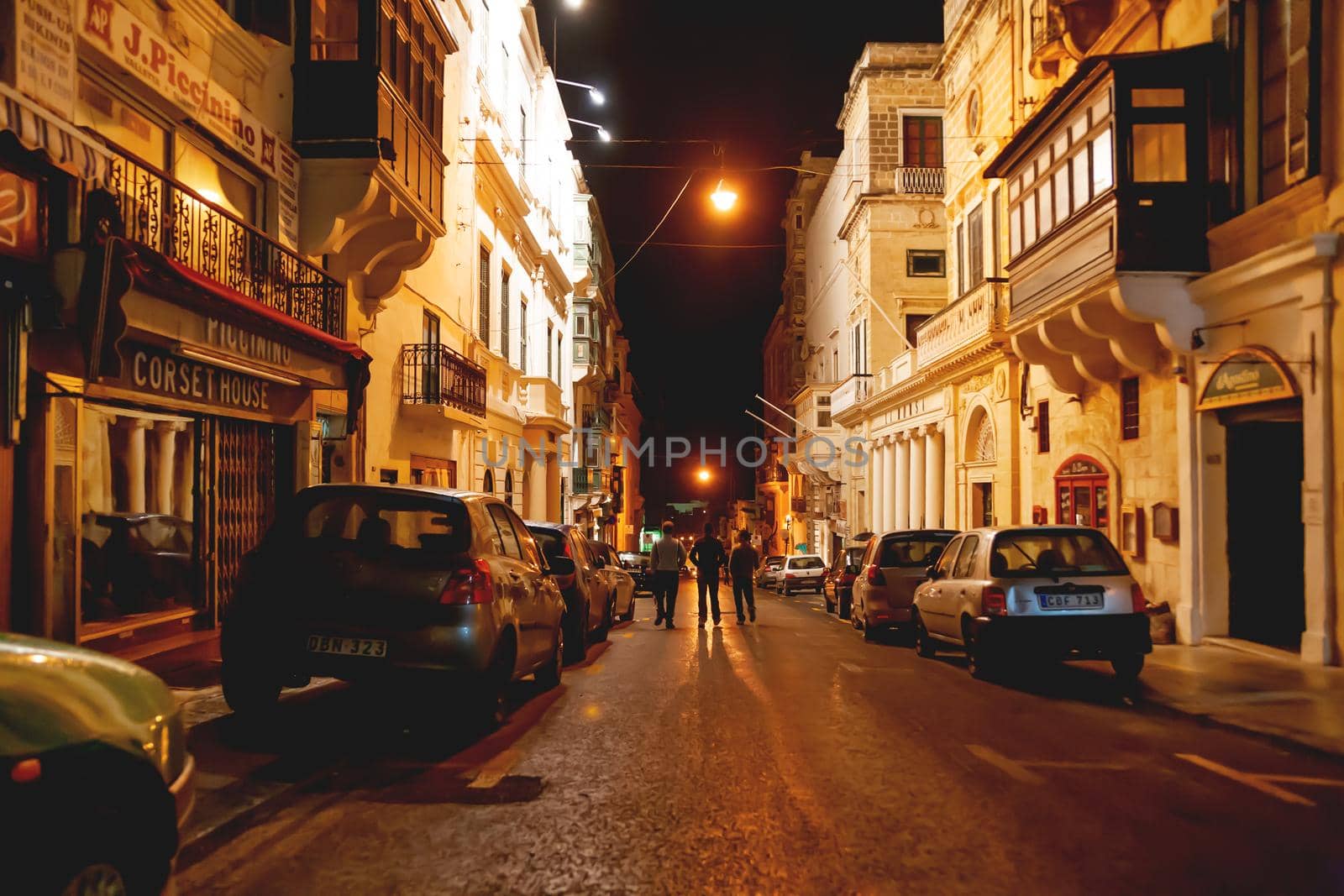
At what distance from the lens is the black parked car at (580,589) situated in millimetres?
12867

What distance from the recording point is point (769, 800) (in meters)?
5.87

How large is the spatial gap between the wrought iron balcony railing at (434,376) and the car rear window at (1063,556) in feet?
38.8

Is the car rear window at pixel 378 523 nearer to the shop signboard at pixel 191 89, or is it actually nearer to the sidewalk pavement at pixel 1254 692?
the shop signboard at pixel 191 89

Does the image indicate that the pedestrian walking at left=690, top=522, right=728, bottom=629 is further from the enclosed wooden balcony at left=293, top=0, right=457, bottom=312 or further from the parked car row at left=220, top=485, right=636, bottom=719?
the parked car row at left=220, top=485, right=636, bottom=719

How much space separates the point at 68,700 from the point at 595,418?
165 feet

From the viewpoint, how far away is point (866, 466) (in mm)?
42062

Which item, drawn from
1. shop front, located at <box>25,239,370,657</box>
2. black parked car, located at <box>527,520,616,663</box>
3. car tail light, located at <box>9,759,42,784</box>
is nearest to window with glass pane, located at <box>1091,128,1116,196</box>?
black parked car, located at <box>527,520,616,663</box>

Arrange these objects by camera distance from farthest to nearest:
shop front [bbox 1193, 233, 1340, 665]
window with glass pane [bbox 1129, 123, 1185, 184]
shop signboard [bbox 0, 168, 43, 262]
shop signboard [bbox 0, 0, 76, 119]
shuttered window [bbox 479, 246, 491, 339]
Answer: shuttered window [bbox 479, 246, 491, 339] → window with glass pane [bbox 1129, 123, 1185, 184] → shop front [bbox 1193, 233, 1340, 665] → shop signboard [bbox 0, 0, 76, 119] → shop signboard [bbox 0, 168, 43, 262]

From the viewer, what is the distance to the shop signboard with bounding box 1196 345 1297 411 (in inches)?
515

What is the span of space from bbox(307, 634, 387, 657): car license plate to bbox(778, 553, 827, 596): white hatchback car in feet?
96.7

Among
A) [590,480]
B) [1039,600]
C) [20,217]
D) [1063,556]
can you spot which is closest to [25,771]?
[20,217]

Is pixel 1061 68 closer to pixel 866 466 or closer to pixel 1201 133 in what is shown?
pixel 1201 133

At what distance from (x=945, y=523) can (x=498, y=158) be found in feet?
53.1

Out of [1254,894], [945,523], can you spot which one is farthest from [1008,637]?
[945,523]
